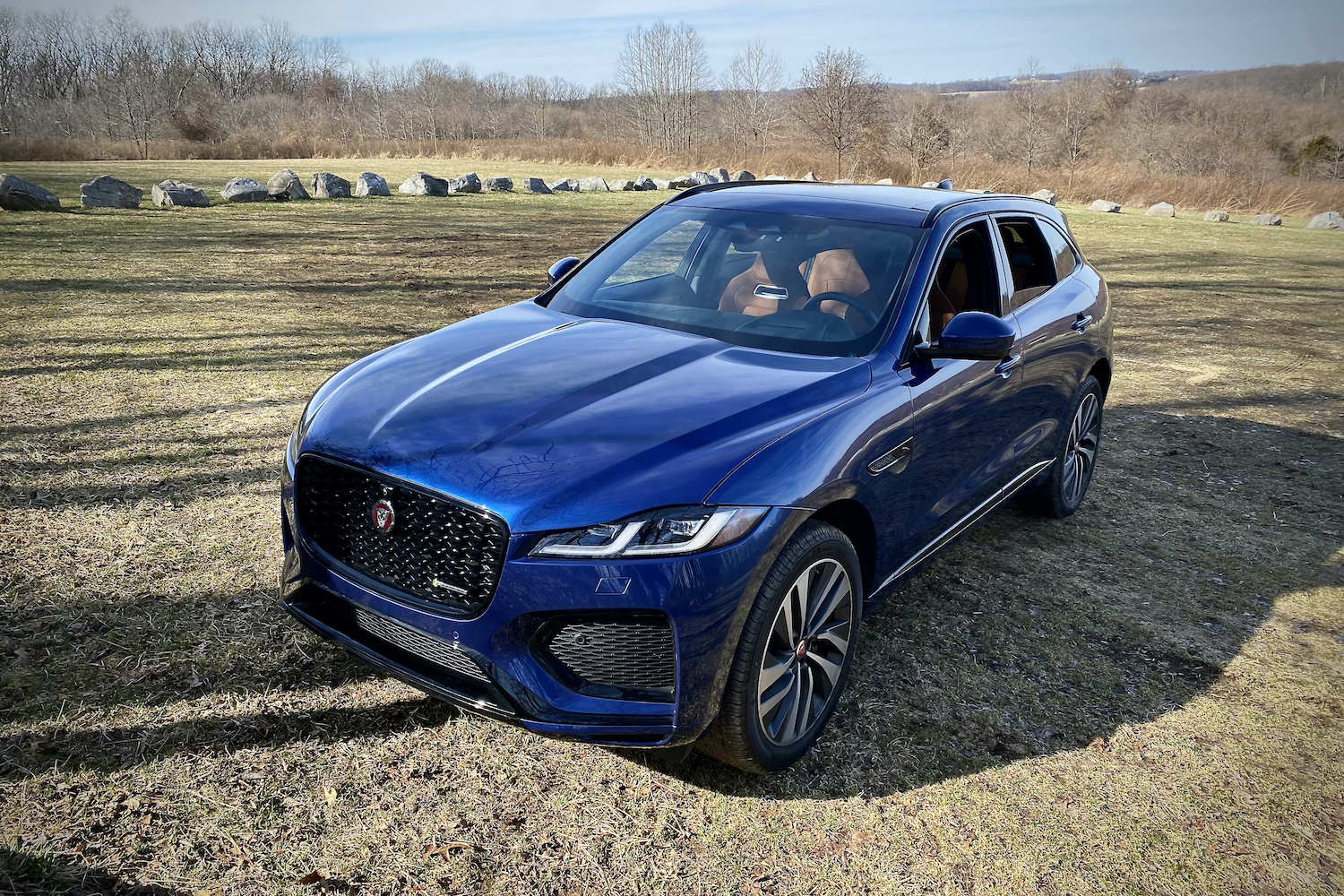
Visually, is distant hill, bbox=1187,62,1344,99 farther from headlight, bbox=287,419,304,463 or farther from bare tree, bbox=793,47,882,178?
headlight, bbox=287,419,304,463

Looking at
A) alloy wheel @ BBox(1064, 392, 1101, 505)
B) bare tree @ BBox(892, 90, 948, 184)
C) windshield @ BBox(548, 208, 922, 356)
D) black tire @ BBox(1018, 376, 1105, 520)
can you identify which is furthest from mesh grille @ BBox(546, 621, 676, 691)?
bare tree @ BBox(892, 90, 948, 184)

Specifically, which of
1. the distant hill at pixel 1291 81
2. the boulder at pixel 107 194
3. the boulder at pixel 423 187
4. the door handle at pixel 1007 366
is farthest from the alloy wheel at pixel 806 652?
the distant hill at pixel 1291 81

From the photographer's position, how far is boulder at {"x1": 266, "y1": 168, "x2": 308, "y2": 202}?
21.7 meters

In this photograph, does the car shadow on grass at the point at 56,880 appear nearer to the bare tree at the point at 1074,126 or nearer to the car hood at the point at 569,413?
the car hood at the point at 569,413

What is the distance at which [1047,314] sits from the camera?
15.1 feet

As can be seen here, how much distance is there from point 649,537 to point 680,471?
22cm

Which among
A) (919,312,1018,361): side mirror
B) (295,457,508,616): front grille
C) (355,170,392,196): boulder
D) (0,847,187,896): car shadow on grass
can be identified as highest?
(355,170,392,196): boulder

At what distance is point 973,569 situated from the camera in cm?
468

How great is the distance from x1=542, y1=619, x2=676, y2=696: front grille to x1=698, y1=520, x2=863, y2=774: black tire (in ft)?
0.84


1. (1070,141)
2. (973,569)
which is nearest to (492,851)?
(973,569)

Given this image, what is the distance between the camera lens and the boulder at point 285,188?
2173 cm

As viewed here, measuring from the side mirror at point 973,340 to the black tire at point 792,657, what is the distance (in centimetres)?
94

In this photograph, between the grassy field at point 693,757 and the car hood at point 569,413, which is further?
the grassy field at point 693,757

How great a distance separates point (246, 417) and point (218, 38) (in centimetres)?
10895
